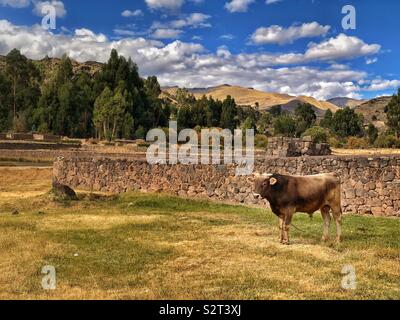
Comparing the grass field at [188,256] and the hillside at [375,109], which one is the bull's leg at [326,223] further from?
the hillside at [375,109]

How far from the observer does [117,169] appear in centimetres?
2103

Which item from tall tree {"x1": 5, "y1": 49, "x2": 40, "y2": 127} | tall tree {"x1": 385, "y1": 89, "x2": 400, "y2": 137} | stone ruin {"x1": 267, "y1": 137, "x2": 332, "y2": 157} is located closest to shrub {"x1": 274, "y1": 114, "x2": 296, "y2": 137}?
tall tree {"x1": 385, "y1": 89, "x2": 400, "y2": 137}

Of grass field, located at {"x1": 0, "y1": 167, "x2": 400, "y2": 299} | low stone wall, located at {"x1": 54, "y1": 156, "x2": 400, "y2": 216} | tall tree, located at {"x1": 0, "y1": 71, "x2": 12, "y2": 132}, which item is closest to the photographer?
grass field, located at {"x1": 0, "y1": 167, "x2": 400, "y2": 299}

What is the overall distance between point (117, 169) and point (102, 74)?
2444 inches

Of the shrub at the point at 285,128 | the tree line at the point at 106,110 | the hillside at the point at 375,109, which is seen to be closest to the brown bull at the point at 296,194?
the tree line at the point at 106,110

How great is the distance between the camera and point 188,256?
9.55 m

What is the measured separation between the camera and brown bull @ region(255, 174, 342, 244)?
1007cm

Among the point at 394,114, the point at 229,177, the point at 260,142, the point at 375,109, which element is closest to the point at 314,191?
the point at 229,177

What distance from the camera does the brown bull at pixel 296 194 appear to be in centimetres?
1007

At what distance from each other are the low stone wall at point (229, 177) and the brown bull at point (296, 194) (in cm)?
505

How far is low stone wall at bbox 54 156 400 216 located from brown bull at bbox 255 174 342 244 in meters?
5.05

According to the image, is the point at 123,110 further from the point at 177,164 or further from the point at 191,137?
the point at 177,164

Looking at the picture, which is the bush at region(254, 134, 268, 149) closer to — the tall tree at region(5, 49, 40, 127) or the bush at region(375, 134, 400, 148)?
the bush at region(375, 134, 400, 148)

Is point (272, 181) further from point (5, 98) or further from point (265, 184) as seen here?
point (5, 98)
